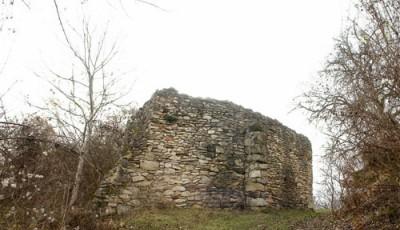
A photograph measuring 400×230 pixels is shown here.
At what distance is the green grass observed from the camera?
727 cm

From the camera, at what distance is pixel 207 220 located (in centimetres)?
793

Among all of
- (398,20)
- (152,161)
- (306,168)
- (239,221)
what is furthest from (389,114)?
(306,168)

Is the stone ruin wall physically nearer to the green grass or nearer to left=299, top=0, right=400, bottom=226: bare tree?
the green grass

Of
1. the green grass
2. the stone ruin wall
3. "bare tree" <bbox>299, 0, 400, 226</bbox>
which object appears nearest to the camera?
"bare tree" <bbox>299, 0, 400, 226</bbox>

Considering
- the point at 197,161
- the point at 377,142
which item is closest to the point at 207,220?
the point at 197,161

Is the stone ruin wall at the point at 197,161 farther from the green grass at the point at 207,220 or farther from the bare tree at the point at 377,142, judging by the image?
the bare tree at the point at 377,142

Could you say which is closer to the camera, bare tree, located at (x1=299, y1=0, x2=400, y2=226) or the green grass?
bare tree, located at (x1=299, y1=0, x2=400, y2=226)

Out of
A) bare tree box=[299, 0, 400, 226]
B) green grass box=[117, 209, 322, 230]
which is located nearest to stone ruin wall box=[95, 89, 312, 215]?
green grass box=[117, 209, 322, 230]

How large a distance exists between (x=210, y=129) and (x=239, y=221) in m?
2.81

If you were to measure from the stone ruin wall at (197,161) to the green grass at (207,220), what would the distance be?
0.41 metres

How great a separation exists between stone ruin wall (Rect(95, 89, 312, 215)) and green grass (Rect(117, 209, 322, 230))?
411 mm

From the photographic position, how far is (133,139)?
9266 millimetres

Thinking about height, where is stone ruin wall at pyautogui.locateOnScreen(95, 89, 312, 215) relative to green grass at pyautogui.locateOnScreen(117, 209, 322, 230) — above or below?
above

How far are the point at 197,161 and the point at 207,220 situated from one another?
70.1 inches
